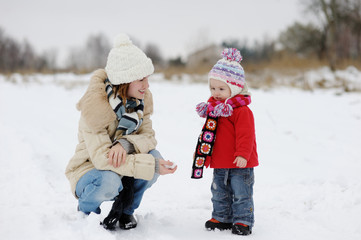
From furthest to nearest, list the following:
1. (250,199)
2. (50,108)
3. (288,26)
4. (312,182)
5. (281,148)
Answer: (288,26)
(50,108)
(281,148)
(312,182)
(250,199)

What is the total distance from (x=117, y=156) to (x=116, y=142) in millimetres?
106

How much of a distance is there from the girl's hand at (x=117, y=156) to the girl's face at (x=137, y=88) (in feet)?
1.12

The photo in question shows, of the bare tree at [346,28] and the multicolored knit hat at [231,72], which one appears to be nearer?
the multicolored knit hat at [231,72]

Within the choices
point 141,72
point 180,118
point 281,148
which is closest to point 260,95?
point 180,118

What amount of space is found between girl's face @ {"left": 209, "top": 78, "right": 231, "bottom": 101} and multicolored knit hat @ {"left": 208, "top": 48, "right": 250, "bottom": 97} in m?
0.03

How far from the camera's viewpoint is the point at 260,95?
659 centimetres

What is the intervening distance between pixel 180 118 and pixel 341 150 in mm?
2501

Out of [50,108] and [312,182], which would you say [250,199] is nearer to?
[312,182]

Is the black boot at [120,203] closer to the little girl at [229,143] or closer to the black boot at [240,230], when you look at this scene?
the little girl at [229,143]

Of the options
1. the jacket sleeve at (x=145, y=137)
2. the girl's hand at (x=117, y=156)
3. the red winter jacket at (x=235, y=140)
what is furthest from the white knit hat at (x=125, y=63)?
the red winter jacket at (x=235, y=140)

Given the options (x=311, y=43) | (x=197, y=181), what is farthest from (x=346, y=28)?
(x=197, y=181)

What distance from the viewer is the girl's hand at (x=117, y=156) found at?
1869mm

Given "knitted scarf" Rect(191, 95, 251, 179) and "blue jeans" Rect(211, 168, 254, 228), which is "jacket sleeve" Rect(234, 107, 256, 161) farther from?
"blue jeans" Rect(211, 168, 254, 228)

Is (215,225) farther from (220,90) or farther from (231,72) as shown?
(231,72)
